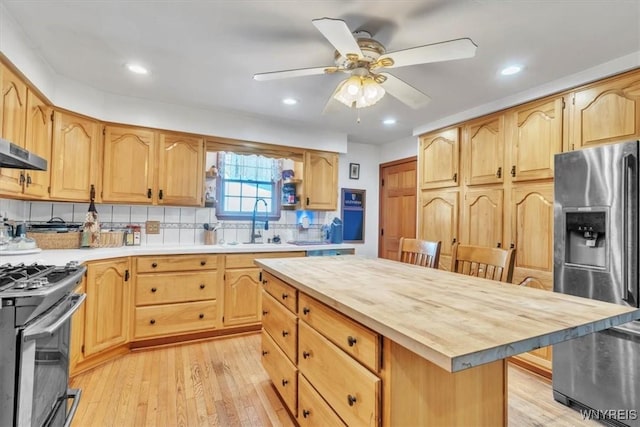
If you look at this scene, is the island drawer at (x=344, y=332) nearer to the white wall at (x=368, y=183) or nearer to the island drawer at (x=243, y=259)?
the island drawer at (x=243, y=259)

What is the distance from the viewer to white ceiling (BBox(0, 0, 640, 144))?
1.73 m

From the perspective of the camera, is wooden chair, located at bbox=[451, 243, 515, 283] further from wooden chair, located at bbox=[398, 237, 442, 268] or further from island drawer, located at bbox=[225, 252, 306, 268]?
island drawer, located at bbox=[225, 252, 306, 268]

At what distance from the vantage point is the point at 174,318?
3.03m

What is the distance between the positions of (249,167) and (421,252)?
96.5 inches

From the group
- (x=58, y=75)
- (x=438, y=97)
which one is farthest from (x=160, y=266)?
(x=438, y=97)

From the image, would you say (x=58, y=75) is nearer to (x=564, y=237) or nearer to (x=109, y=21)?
(x=109, y=21)

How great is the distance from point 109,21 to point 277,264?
1.75m

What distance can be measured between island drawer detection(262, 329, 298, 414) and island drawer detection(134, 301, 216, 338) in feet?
3.72

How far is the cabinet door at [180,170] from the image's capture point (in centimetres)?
328

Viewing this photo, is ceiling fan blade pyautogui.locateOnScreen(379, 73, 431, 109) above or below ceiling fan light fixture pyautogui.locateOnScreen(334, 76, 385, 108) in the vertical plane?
above

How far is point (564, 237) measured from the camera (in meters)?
2.23

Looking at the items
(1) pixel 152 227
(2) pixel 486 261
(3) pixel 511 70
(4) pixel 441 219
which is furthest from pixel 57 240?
(3) pixel 511 70

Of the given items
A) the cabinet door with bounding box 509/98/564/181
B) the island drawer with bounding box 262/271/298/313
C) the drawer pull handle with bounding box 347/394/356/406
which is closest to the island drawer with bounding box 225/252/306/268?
the island drawer with bounding box 262/271/298/313

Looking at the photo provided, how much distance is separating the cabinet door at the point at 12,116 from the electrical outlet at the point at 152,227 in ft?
4.07
